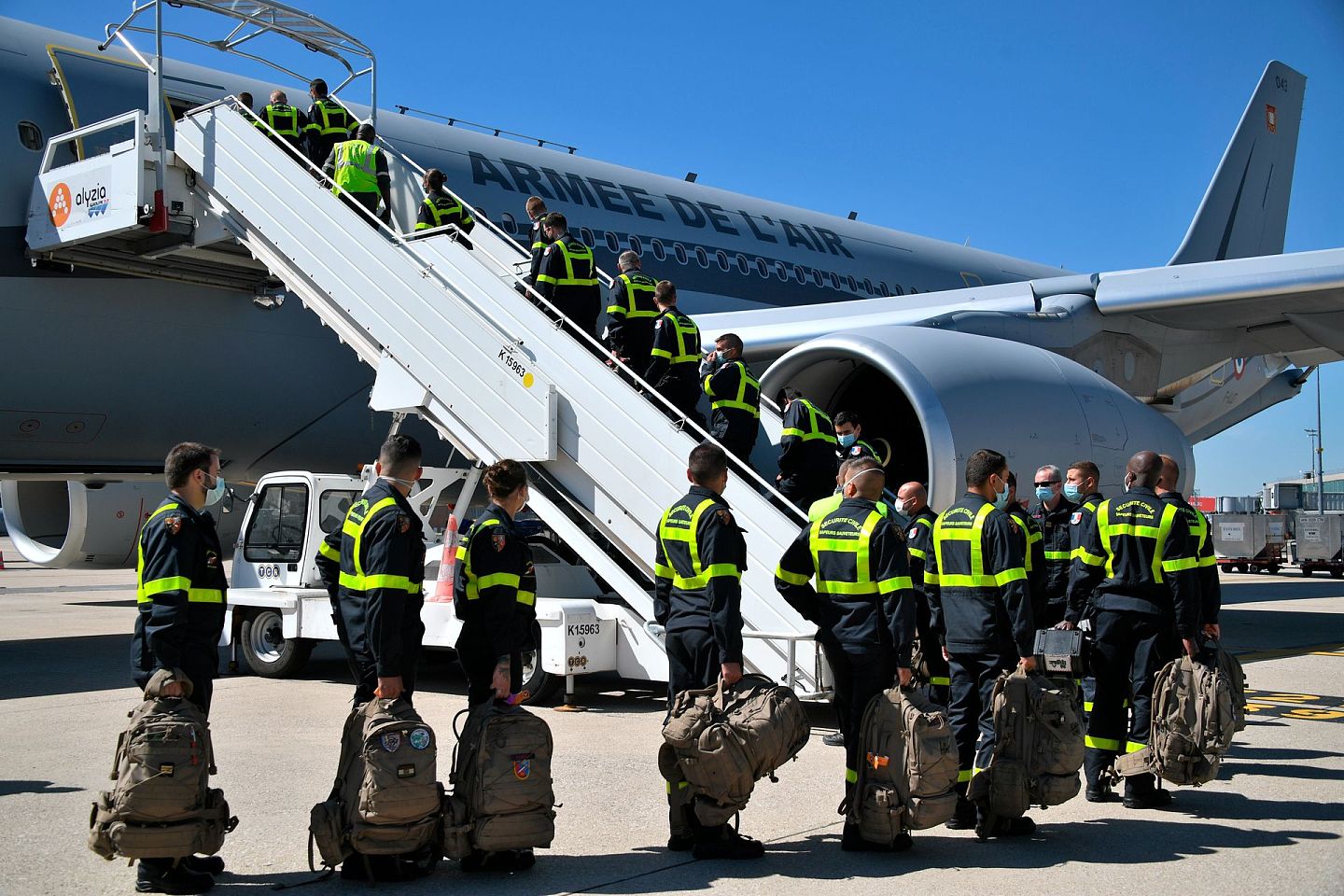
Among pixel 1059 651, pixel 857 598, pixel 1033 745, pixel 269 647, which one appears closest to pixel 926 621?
pixel 1059 651

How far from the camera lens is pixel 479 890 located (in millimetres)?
3982

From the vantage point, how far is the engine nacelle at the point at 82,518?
13688 mm

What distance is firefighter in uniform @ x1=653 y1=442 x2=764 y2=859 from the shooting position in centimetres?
439

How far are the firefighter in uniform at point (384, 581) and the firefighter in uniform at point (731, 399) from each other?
10.6 feet

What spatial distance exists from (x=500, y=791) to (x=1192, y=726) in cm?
282

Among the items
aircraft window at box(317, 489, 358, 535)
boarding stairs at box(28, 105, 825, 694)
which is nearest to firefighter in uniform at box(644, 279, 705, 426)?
boarding stairs at box(28, 105, 825, 694)

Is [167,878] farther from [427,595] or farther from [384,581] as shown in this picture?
[427,595]

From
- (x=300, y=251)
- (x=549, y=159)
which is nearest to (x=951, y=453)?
(x=300, y=251)

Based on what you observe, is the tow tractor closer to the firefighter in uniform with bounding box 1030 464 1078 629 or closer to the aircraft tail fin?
the firefighter in uniform with bounding box 1030 464 1078 629

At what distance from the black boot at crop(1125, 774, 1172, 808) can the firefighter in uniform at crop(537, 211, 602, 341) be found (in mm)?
4287

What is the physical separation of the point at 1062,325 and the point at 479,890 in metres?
7.95

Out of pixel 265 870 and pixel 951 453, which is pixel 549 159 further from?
pixel 265 870

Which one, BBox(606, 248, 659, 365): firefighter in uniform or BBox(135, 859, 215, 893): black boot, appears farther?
BBox(606, 248, 659, 365): firefighter in uniform

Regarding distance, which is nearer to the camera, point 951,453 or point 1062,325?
point 951,453
